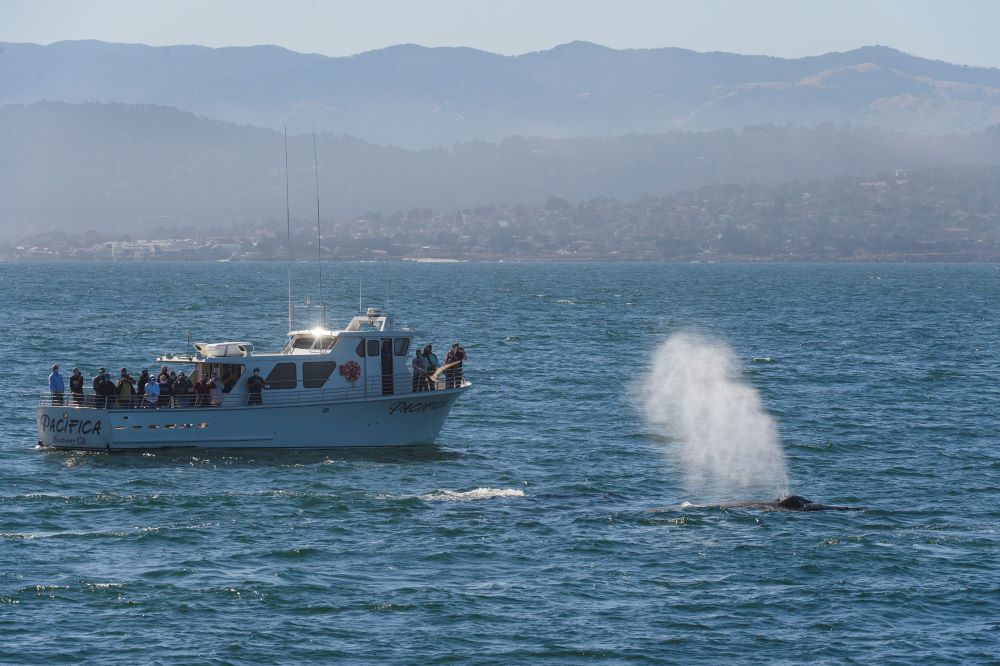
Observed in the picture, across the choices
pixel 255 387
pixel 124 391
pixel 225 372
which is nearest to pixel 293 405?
pixel 255 387

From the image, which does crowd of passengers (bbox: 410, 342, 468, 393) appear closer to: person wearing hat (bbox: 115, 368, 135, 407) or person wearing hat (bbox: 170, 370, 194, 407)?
person wearing hat (bbox: 170, 370, 194, 407)

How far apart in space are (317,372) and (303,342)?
1.86m

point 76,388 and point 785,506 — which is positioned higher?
point 76,388

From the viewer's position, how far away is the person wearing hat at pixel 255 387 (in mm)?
49938

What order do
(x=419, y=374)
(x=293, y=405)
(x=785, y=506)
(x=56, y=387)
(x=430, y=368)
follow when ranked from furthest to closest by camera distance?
(x=430, y=368) < (x=419, y=374) < (x=293, y=405) < (x=56, y=387) < (x=785, y=506)

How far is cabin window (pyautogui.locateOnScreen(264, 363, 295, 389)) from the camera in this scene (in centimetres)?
5044

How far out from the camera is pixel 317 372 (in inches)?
1999

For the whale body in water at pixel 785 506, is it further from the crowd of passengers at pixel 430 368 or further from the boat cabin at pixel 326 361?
the boat cabin at pixel 326 361

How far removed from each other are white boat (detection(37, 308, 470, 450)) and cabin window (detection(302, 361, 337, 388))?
0.04 meters

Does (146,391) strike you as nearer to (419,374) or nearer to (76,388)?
(76,388)

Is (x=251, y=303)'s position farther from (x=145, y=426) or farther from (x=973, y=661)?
(x=973, y=661)

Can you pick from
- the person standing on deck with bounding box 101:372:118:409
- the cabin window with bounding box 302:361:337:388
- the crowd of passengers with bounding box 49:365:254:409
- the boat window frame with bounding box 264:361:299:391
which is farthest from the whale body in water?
the person standing on deck with bounding box 101:372:118:409

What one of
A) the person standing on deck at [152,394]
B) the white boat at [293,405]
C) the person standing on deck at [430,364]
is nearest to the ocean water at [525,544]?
the white boat at [293,405]

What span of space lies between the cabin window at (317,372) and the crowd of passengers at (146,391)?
163cm
